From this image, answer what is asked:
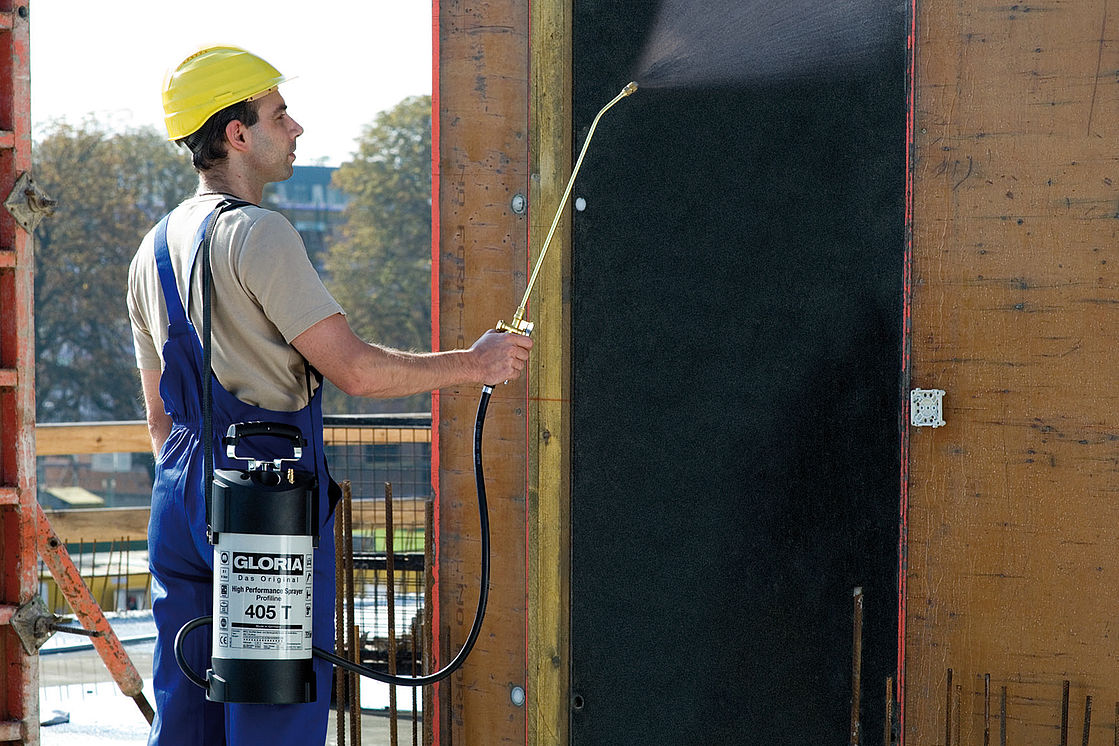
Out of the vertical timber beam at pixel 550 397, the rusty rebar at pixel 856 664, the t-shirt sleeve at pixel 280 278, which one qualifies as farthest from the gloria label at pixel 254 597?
the rusty rebar at pixel 856 664

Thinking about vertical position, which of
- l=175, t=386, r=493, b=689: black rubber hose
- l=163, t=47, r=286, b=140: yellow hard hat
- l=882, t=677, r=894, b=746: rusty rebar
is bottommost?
l=882, t=677, r=894, b=746: rusty rebar

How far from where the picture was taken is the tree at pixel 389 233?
30.4m

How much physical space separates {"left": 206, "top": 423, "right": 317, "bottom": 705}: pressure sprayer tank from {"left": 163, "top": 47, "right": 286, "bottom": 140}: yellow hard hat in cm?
80

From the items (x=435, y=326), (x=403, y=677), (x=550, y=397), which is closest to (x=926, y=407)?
(x=550, y=397)

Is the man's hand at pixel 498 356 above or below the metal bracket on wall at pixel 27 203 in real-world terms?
below

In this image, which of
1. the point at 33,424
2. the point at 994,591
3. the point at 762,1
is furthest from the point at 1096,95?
the point at 33,424

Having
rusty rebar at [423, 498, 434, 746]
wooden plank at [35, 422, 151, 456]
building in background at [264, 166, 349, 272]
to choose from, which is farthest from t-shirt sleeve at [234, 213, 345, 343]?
building in background at [264, 166, 349, 272]

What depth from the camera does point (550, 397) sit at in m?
3.41

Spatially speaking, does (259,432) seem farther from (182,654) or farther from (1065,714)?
(1065,714)

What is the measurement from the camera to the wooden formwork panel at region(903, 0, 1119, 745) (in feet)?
10.1

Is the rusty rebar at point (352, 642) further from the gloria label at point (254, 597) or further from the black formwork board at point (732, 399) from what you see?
the gloria label at point (254, 597)

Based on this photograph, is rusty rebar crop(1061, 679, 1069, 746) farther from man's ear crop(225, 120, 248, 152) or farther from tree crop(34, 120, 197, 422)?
tree crop(34, 120, 197, 422)

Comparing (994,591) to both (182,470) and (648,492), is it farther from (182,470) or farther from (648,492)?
(182,470)

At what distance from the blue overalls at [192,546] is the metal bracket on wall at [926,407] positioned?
1694mm
